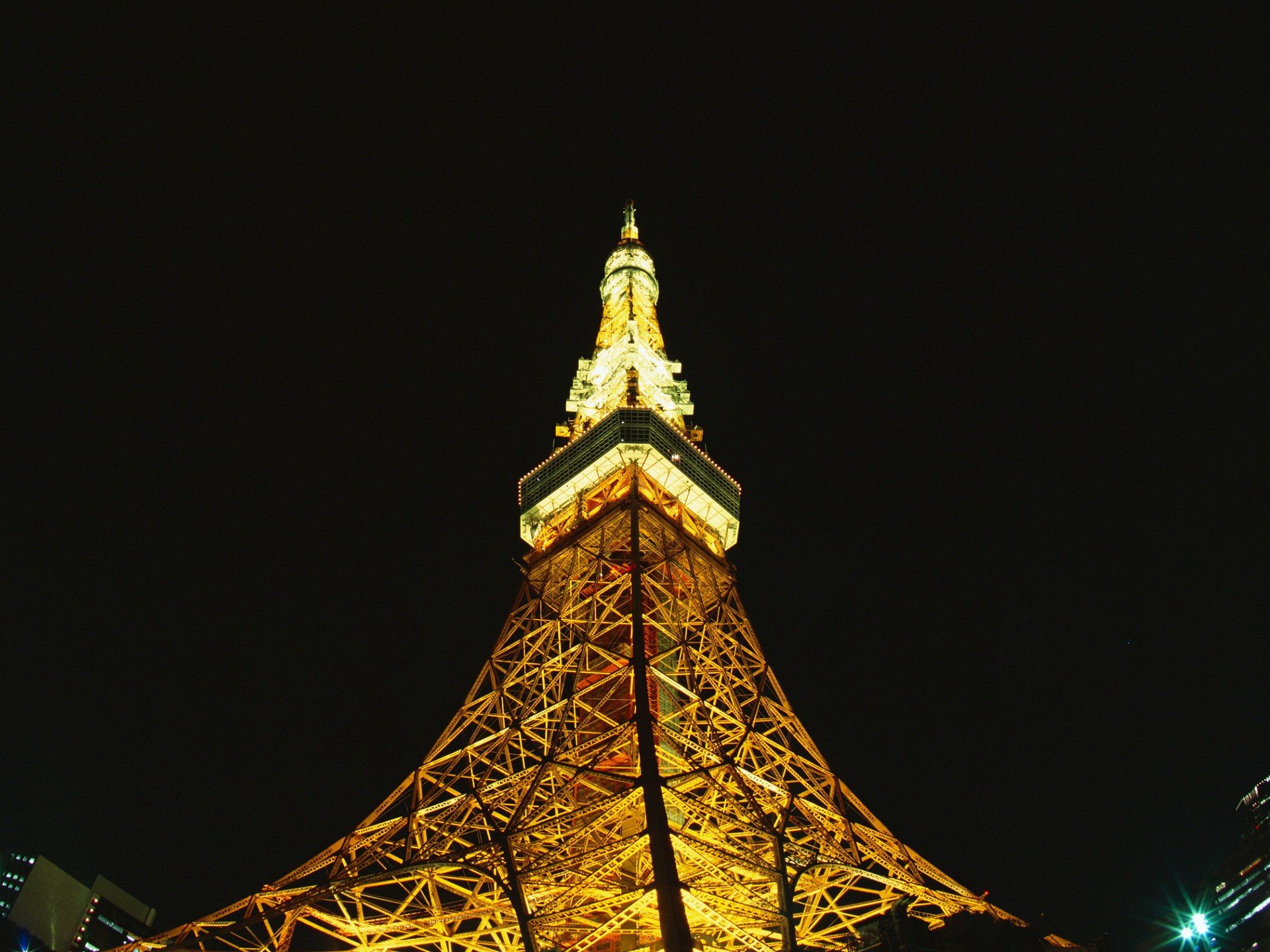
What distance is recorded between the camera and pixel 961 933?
57.3ft

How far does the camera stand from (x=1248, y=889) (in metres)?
42.3

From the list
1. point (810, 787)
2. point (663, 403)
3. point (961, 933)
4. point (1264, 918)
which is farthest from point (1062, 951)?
point (1264, 918)

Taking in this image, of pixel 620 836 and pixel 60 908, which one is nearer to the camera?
pixel 620 836

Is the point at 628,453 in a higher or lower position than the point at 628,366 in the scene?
lower

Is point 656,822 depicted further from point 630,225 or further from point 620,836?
point 630,225

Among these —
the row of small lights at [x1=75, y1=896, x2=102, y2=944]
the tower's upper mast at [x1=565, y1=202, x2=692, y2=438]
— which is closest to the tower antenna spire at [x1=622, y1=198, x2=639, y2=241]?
the tower's upper mast at [x1=565, y1=202, x2=692, y2=438]

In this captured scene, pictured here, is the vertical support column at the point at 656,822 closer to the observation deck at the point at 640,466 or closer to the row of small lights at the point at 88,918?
the observation deck at the point at 640,466

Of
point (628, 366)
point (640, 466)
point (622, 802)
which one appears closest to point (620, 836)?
point (622, 802)

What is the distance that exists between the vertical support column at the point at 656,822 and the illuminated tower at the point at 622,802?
0.13 ft

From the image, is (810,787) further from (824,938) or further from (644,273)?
(644,273)

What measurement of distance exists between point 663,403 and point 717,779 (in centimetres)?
1697

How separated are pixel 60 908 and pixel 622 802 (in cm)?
4035

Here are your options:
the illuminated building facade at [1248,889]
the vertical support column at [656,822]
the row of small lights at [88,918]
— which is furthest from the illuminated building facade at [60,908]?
the illuminated building facade at [1248,889]

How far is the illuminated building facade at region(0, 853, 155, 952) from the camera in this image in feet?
143
